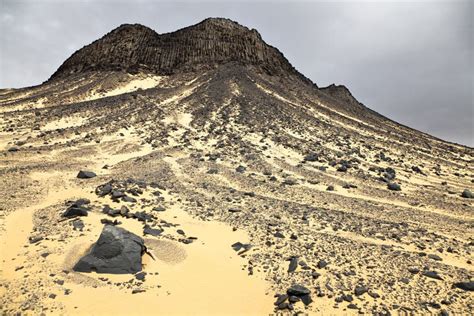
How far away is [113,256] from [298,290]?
12.7ft

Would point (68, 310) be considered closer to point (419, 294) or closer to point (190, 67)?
point (419, 294)

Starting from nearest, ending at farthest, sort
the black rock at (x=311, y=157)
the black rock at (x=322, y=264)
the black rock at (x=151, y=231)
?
the black rock at (x=322, y=264)
the black rock at (x=151, y=231)
the black rock at (x=311, y=157)

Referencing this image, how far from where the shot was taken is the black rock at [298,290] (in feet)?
20.8

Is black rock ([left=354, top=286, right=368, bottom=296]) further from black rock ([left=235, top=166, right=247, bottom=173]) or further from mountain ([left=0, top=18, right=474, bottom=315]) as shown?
black rock ([left=235, top=166, right=247, bottom=173])

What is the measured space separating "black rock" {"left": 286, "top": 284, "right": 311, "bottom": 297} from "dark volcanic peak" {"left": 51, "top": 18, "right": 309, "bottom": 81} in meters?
35.2

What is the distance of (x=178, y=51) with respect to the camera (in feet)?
137

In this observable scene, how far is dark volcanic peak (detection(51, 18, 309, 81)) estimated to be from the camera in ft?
130

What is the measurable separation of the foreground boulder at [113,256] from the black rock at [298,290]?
313cm

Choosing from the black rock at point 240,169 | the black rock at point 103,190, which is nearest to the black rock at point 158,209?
the black rock at point 103,190

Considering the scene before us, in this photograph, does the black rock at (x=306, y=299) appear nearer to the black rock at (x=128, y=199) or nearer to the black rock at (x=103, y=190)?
the black rock at (x=128, y=199)

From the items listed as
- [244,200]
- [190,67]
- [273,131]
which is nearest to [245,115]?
[273,131]

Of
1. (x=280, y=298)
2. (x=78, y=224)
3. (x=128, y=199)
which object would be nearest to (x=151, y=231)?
(x=78, y=224)

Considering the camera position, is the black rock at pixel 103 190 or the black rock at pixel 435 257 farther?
the black rock at pixel 103 190

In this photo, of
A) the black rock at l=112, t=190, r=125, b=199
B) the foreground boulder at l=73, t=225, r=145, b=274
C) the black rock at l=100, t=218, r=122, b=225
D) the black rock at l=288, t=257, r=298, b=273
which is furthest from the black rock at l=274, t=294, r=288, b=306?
the black rock at l=112, t=190, r=125, b=199
